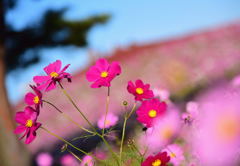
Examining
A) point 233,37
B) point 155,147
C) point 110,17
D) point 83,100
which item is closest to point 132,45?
point 233,37

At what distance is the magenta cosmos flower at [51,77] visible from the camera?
965 millimetres

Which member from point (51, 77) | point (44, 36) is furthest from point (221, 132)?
point (44, 36)

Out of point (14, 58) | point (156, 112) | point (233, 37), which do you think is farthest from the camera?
point (233, 37)

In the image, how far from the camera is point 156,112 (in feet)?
3.12

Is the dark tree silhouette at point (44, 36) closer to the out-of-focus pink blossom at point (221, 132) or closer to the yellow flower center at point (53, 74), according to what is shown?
the yellow flower center at point (53, 74)

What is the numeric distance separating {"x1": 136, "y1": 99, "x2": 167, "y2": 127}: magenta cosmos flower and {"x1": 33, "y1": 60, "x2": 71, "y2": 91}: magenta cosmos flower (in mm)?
218

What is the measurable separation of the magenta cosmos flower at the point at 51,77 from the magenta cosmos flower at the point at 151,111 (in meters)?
0.22

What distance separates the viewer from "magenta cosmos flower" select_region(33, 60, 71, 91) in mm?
965

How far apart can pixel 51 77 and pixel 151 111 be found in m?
0.29

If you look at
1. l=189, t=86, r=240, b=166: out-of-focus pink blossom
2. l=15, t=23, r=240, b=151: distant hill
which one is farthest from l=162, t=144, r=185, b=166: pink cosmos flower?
l=15, t=23, r=240, b=151: distant hill

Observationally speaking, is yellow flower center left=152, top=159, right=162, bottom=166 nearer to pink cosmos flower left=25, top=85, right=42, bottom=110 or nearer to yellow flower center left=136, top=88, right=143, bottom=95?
yellow flower center left=136, top=88, right=143, bottom=95

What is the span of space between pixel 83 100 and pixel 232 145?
8636 mm

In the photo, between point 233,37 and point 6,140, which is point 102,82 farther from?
point 233,37

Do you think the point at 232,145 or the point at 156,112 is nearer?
the point at 232,145
